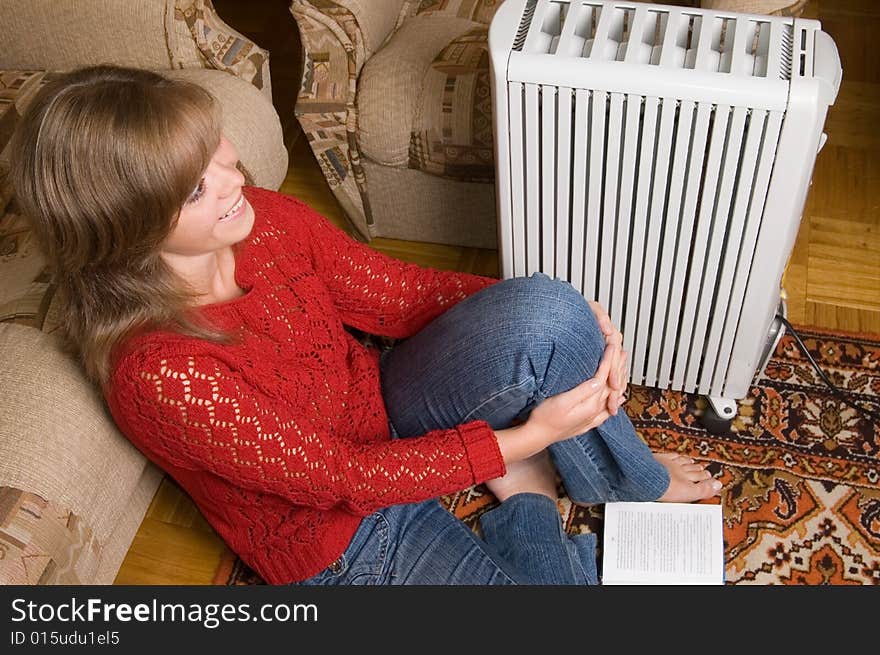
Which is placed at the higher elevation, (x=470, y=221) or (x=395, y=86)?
(x=395, y=86)

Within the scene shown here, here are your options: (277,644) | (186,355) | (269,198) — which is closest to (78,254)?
(186,355)

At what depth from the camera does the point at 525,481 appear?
1.54m

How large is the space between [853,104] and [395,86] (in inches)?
41.5

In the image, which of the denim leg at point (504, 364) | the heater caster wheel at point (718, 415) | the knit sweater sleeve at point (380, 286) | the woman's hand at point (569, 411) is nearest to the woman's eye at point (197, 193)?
the knit sweater sleeve at point (380, 286)

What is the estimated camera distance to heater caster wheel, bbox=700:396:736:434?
63.0 inches

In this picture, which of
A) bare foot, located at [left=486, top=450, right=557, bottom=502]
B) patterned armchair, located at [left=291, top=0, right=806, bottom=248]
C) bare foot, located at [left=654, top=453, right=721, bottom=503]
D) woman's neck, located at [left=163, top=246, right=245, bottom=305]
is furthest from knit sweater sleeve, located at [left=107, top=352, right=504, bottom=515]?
patterned armchair, located at [left=291, top=0, right=806, bottom=248]

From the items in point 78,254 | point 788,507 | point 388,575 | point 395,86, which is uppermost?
point 78,254

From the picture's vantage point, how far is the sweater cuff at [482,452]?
1.23 m

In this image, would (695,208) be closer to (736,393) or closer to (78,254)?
(736,393)

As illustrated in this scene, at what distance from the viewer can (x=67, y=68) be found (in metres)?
1.73

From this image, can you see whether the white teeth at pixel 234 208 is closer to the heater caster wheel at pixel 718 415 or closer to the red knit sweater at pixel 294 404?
the red knit sweater at pixel 294 404

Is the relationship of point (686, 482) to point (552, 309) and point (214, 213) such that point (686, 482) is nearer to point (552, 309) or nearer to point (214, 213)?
point (552, 309)

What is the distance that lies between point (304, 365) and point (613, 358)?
40 cm

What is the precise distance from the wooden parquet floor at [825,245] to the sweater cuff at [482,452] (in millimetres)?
543
